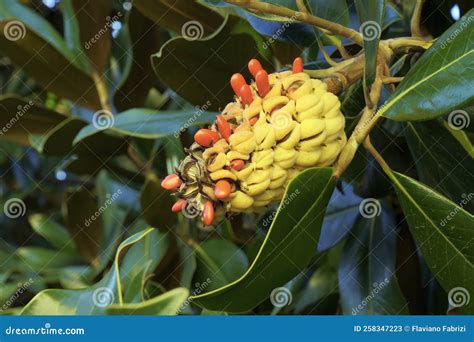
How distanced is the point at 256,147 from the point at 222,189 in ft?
0.18

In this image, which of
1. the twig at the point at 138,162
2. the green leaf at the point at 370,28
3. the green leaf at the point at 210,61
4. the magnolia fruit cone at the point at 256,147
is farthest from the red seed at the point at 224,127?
the twig at the point at 138,162

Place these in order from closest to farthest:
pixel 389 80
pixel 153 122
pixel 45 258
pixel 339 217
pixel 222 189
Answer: pixel 222 189 → pixel 389 80 → pixel 153 122 → pixel 339 217 → pixel 45 258

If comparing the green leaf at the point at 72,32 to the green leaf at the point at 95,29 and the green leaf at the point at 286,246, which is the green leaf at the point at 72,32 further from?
the green leaf at the point at 286,246

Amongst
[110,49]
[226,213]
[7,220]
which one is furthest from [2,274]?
[226,213]

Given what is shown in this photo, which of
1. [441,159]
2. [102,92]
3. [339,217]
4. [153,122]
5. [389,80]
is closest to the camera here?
[389,80]

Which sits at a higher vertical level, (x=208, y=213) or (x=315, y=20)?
(x=315, y=20)

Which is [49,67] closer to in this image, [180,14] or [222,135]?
[180,14]

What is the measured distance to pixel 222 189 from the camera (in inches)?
29.2

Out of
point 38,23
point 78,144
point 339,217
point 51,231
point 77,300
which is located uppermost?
point 38,23

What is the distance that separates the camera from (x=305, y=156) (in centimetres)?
77

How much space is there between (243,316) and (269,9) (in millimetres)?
516

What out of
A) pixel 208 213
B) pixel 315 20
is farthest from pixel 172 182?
pixel 315 20

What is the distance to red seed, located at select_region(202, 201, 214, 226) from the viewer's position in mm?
750

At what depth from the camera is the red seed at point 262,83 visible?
0.77m
